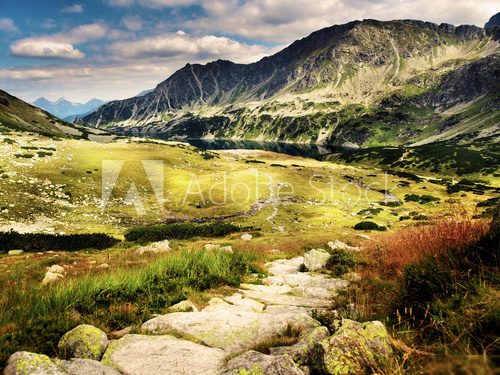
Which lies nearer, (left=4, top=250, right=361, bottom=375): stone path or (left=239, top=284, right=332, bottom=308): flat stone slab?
(left=4, top=250, right=361, bottom=375): stone path

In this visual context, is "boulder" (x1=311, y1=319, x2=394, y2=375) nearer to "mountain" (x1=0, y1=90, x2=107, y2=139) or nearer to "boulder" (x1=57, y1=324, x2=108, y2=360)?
"boulder" (x1=57, y1=324, x2=108, y2=360)

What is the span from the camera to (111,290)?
879cm

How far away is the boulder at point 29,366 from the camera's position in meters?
4.49

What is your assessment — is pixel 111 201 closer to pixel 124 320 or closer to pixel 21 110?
pixel 124 320

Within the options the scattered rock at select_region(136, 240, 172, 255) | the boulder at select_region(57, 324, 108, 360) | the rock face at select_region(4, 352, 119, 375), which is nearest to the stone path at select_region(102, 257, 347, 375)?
the boulder at select_region(57, 324, 108, 360)

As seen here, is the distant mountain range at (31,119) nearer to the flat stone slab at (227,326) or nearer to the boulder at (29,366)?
the flat stone slab at (227,326)

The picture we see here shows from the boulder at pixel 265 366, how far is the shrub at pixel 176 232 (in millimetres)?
33257

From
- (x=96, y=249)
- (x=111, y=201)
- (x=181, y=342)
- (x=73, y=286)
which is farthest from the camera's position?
(x=111, y=201)

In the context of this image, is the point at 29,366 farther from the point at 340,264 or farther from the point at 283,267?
the point at 283,267

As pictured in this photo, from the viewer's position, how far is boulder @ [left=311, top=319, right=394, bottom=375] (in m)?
4.80

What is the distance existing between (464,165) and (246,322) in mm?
161621

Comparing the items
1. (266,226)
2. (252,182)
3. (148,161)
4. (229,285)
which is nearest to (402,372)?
(229,285)

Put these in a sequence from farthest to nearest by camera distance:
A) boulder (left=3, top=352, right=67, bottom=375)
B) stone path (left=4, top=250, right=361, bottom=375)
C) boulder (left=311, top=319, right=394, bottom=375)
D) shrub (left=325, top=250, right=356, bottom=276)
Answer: shrub (left=325, top=250, right=356, bottom=276)
stone path (left=4, top=250, right=361, bottom=375)
boulder (left=311, top=319, right=394, bottom=375)
boulder (left=3, top=352, right=67, bottom=375)

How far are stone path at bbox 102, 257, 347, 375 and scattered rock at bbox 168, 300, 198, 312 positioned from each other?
32 cm
